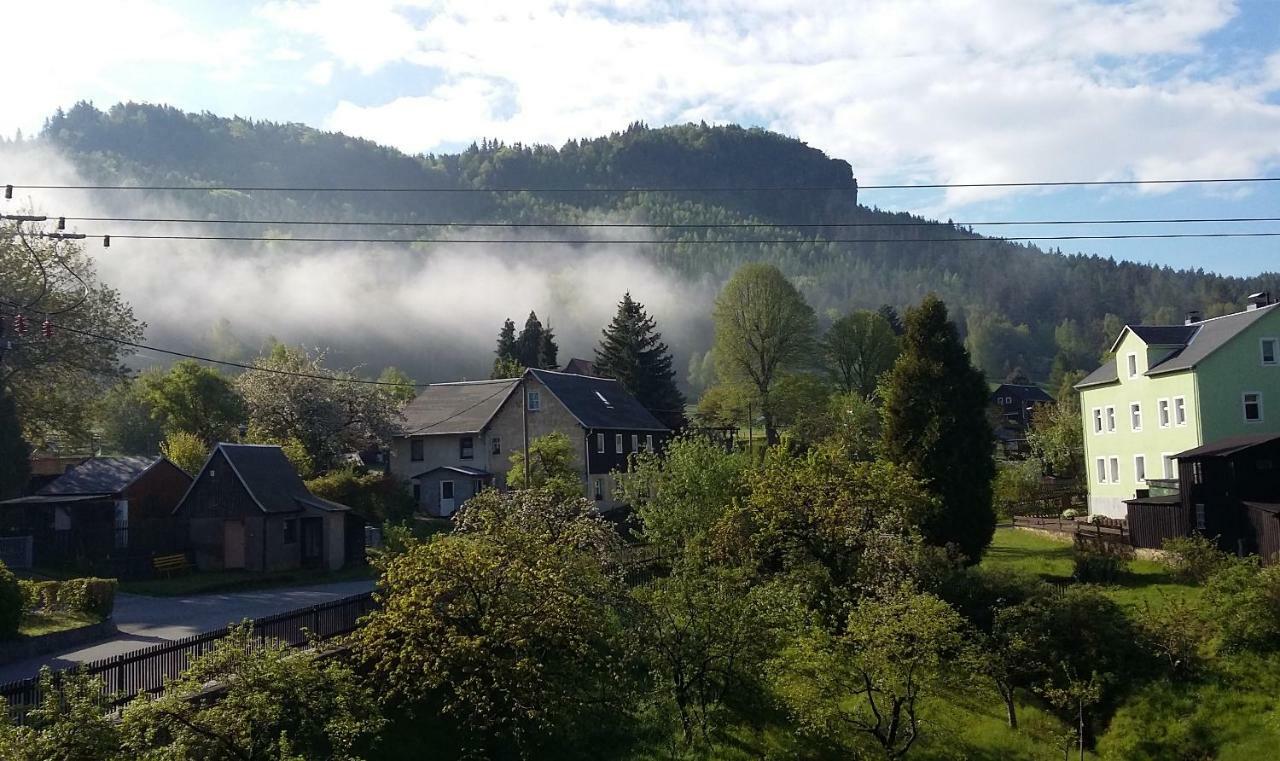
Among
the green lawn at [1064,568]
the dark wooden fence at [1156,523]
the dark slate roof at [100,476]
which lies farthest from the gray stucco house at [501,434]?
the dark wooden fence at [1156,523]

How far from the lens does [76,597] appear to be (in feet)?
95.9

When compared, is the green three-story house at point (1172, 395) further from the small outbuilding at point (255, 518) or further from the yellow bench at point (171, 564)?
the yellow bench at point (171, 564)

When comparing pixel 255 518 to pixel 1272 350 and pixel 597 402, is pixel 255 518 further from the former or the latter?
pixel 1272 350

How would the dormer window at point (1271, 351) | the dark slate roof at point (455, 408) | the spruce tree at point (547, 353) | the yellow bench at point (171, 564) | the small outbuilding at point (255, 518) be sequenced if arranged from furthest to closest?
the spruce tree at point (547, 353)
the dark slate roof at point (455, 408)
the dormer window at point (1271, 351)
the small outbuilding at point (255, 518)
the yellow bench at point (171, 564)

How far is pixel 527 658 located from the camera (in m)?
20.6

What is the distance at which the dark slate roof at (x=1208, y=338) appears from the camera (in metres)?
43.4

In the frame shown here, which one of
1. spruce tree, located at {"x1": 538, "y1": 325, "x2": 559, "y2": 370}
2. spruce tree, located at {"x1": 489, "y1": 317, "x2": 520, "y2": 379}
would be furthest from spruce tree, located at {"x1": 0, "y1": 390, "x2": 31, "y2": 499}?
spruce tree, located at {"x1": 538, "y1": 325, "x2": 559, "y2": 370}

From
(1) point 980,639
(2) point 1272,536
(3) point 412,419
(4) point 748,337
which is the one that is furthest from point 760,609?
(4) point 748,337

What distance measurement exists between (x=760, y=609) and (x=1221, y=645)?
11910 mm

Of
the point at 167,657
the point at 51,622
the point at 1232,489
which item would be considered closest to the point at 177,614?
the point at 51,622

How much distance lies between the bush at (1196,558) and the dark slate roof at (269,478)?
3149 cm

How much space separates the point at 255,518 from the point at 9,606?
16360mm

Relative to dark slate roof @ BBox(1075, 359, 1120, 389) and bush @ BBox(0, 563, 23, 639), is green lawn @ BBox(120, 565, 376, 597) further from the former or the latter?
dark slate roof @ BBox(1075, 359, 1120, 389)

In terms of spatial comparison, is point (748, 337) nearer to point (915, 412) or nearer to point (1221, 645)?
point (915, 412)
